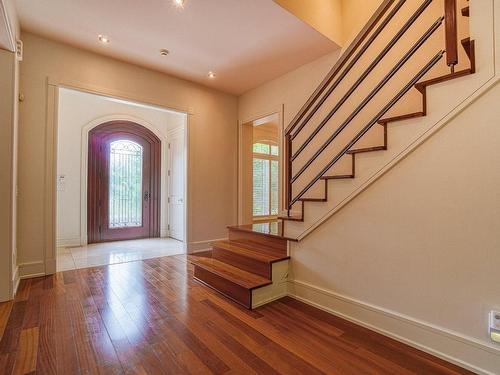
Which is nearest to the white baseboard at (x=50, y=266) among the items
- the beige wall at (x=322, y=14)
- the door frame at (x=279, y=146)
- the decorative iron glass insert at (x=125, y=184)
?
the decorative iron glass insert at (x=125, y=184)

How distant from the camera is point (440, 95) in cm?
168

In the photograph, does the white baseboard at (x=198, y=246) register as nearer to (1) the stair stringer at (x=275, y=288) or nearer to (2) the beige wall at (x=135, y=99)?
(2) the beige wall at (x=135, y=99)

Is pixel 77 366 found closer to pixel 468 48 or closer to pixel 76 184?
pixel 468 48

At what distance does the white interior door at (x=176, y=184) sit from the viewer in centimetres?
555

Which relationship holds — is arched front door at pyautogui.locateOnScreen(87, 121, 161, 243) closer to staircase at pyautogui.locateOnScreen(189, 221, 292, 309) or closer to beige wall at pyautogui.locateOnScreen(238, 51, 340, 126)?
beige wall at pyautogui.locateOnScreen(238, 51, 340, 126)

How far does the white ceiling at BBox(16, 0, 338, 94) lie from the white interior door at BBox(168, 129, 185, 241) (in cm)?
198

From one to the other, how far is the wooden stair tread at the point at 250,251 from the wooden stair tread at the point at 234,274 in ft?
0.60

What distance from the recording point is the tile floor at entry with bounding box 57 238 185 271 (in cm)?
382

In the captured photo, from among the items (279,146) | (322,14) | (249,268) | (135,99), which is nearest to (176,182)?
(135,99)

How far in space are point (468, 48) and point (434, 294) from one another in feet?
5.24

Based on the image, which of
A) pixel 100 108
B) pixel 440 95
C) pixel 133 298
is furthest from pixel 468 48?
pixel 100 108

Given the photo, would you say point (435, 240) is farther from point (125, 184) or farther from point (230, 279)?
point (125, 184)

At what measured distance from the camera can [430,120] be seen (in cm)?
172

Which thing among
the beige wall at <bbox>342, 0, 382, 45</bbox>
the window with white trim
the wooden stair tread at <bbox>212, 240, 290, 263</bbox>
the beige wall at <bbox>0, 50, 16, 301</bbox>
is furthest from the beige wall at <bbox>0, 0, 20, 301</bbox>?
the window with white trim
